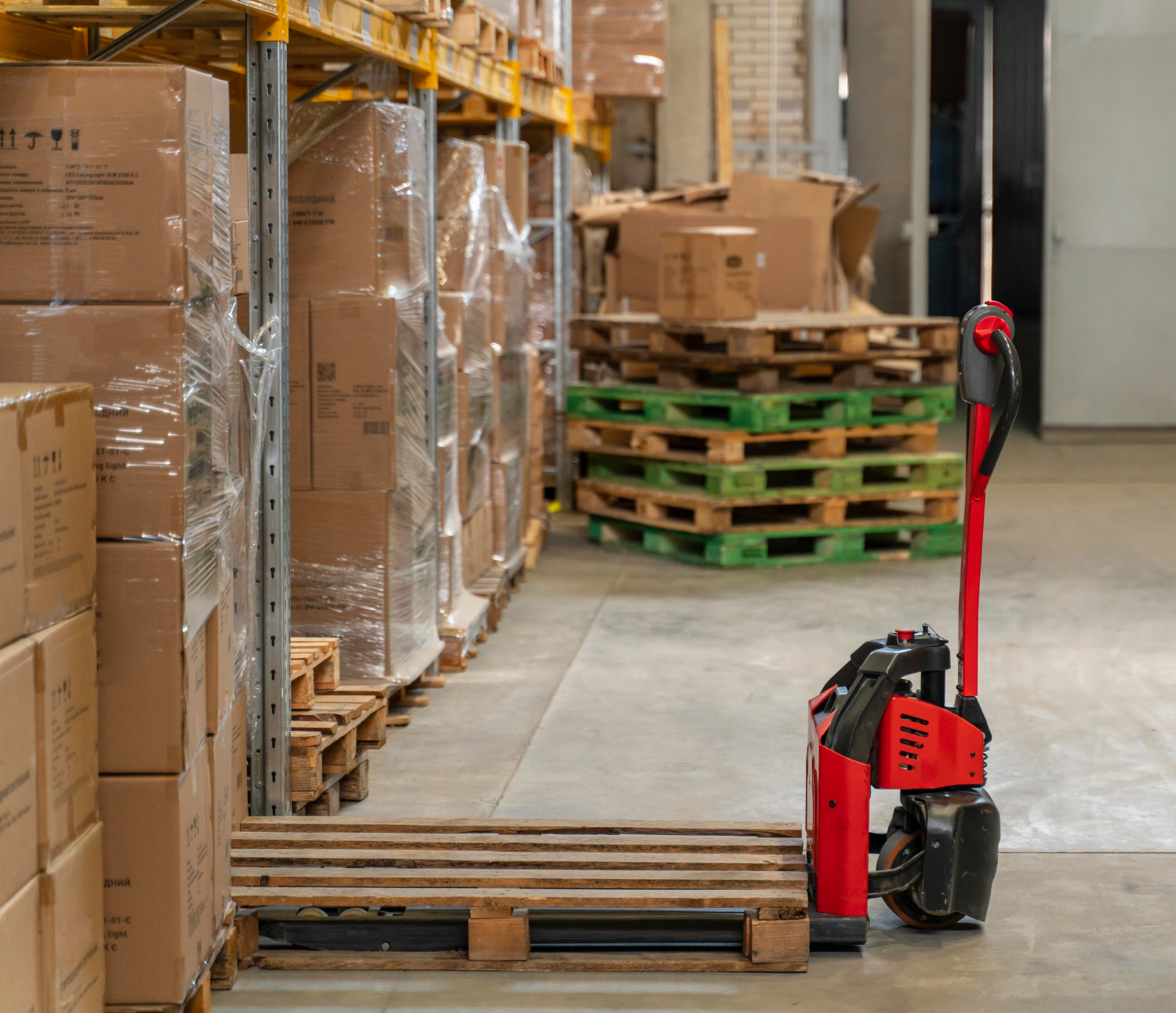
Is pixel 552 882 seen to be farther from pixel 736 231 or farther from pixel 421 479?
pixel 736 231

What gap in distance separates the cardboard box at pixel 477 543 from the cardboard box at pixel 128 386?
3.58 m

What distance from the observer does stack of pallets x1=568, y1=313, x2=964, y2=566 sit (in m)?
8.00

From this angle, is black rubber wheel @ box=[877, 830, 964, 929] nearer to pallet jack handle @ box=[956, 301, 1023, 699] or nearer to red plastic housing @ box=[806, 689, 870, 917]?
red plastic housing @ box=[806, 689, 870, 917]

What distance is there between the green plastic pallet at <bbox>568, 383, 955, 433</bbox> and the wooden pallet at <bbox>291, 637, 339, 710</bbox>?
3655mm

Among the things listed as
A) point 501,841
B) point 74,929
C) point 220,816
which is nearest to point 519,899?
point 501,841

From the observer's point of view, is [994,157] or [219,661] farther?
[994,157]

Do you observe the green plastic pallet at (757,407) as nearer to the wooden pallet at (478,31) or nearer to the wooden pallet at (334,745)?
the wooden pallet at (478,31)

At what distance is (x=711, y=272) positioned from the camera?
787 cm

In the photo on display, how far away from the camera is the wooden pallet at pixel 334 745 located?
4086 millimetres

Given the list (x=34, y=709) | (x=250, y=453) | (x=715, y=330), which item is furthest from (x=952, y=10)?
(x=34, y=709)

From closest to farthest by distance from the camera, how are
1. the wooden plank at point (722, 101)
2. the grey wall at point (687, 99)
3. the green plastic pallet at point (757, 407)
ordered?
the green plastic pallet at point (757, 407) < the wooden plank at point (722, 101) < the grey wall at point (687, 99)

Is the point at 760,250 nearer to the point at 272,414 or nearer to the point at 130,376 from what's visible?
the point at 272,414

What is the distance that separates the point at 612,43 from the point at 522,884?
8155 mm

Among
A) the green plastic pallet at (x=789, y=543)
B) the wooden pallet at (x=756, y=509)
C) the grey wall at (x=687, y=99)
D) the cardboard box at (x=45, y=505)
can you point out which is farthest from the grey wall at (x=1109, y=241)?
the cardboard box at (x=45, y=505)
